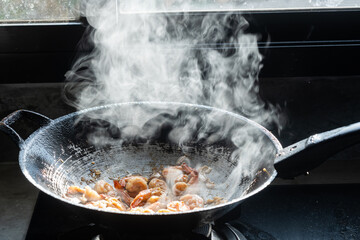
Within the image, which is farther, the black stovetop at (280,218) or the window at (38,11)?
the window at (38,11)

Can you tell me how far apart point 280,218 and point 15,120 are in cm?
109

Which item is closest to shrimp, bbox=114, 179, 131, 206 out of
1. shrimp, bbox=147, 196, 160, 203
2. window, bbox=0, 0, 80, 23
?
shrimp, bbox=147, 196, 160, 203

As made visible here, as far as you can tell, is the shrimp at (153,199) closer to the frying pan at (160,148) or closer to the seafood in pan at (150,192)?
the seafood in pan at (150,192)

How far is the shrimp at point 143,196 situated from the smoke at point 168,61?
685 millimetres

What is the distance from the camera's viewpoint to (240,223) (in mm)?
1592

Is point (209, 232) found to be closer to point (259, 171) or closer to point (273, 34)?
point (259, 171)

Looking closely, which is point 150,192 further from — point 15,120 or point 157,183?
point 15,120

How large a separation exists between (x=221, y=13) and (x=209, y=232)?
1012 millimetres

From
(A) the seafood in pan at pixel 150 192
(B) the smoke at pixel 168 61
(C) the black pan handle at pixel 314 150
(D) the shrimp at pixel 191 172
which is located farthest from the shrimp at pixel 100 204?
(B) the smoke at pixel 168 61

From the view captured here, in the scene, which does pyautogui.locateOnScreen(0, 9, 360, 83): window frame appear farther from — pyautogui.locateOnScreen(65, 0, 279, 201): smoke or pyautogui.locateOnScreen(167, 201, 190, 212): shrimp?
pyautogui.locateOnScreen(167, 201, 190, 212): shrimp

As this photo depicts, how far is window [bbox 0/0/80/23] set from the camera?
5.85ft

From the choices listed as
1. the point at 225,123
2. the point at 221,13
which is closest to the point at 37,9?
the point at 221,13

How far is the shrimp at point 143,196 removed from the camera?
1.29m

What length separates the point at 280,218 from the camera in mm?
1634
